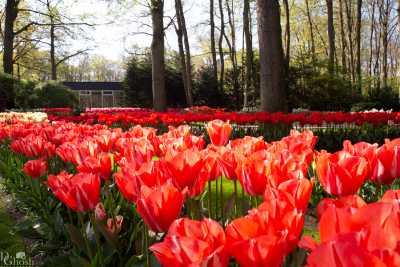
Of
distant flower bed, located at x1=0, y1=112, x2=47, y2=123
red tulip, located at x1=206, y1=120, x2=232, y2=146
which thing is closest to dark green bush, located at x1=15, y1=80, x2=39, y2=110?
distant flower bed, located at x1=0, y1=112, x2=47, y2=123

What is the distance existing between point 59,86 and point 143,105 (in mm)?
6940

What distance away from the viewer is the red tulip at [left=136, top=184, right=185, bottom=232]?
1250 millimetres

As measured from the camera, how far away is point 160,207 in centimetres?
125

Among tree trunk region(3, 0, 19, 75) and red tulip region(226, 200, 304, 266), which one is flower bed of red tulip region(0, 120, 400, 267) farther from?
tree trunk region(3, 0, 19, 75)

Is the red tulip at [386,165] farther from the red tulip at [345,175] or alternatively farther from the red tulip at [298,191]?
the red tulip at [298,191]

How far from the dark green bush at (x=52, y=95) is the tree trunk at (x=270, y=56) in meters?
20.3

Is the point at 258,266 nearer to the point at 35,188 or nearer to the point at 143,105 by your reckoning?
the point at 35,188

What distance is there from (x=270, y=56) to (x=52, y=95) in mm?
20924

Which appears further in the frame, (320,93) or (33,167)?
(320,93)

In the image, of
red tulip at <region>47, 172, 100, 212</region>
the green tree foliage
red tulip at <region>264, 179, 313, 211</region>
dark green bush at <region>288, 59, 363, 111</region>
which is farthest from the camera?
the green tree foliage

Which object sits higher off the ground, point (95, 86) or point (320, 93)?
point (95, 86)

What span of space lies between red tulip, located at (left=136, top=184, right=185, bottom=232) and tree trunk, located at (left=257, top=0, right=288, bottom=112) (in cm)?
1148

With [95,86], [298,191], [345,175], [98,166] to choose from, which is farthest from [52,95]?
[298,191]

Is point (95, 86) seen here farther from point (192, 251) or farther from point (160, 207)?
point (192, 251)
